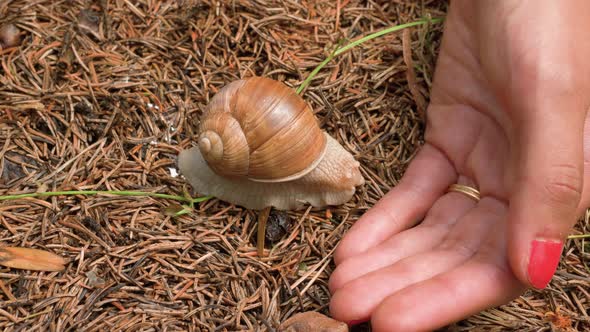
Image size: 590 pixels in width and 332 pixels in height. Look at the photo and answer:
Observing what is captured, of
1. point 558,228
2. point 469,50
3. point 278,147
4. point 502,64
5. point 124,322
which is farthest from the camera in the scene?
point 469,50

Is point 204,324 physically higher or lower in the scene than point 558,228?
lower

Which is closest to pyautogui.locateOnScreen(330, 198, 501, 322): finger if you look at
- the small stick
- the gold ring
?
the gold ring

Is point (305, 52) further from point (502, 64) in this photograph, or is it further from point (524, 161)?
point (524, 161)

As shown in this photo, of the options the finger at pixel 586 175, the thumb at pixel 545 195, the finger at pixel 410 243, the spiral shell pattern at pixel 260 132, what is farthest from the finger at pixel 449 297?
the spiral shell pattern at pixel 260 132

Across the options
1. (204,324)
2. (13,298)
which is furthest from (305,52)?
(13,298)

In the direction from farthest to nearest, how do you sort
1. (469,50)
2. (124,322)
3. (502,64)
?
(469,50) → (502,64) → (124,322)

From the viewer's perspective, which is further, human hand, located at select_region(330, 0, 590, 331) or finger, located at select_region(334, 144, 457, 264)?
finger, located at select_region(334, 144, 457, 264)

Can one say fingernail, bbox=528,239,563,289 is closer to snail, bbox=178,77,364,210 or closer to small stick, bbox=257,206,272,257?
snail, bbox=178,77,364,210
